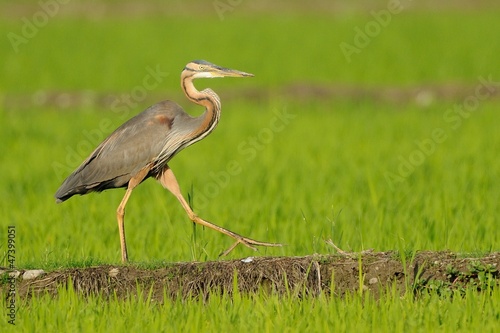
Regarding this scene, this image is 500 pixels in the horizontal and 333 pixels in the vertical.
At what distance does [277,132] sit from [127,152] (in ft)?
20.1

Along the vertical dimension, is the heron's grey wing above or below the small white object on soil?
above

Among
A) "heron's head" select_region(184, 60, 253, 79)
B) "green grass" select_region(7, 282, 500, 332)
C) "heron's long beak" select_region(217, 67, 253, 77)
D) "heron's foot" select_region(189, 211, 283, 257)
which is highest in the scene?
"heron's head" select_region(184, 60, 253, 79)

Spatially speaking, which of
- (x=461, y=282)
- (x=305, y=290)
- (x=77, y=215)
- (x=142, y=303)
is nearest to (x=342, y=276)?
(x=305, y=290)

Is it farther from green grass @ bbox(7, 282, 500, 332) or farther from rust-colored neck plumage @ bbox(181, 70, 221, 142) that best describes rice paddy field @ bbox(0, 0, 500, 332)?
rust-colored neck plumage @ bbox(181, 70, 221, 142)

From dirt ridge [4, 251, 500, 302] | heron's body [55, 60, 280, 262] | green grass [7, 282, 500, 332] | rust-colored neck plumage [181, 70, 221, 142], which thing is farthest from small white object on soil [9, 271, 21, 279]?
rust-colored neck plumage [181, 70, 221, 142]

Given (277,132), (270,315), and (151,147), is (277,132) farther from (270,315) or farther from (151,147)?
(270,315)

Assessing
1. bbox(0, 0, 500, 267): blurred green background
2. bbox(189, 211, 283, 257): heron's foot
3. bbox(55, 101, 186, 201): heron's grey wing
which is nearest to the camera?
bbox(189, 211, 283, 257): heron's foot

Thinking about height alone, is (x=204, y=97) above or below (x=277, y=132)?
below

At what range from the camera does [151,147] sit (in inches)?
263

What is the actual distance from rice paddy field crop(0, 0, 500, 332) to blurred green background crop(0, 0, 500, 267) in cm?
3

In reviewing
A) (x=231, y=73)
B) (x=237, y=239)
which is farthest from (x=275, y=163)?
(x=231, y=73)

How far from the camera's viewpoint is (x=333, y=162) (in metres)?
10.6

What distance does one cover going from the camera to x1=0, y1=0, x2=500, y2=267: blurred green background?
24.8 ft

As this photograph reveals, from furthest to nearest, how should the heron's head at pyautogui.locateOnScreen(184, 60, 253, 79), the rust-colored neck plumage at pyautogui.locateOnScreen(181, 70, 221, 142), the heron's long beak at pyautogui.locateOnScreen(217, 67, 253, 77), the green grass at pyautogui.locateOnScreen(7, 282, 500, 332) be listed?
the rust-colored neck plumage at pyautogui.locateOnScreen(181, 70, 221, 142), the heron's head at pyautogui.locateOnScreen(184, 60, 253, 79), the heron's long beak at pyautogui.locateOnScreen(217, 67, 253, 77), the green grass at pyautogui.locateOnScreen(7, 282, 500, 332)
